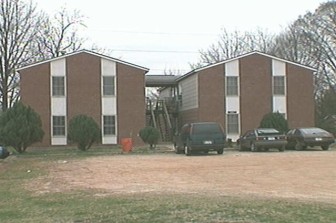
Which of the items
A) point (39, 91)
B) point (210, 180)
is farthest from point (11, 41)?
point (210, 180)

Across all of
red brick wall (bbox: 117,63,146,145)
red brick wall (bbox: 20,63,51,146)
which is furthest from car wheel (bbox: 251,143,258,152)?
red brick wall (bbox: 20,63,51,146)

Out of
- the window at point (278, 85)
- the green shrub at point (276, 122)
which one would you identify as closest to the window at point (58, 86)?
the green shrub at point (276, 122)

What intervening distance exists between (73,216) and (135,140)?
103 ft

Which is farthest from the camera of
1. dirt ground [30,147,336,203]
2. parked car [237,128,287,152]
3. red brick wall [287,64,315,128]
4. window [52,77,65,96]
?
red brick wall [287,64,315,128]

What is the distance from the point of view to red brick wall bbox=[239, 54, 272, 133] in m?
42.8

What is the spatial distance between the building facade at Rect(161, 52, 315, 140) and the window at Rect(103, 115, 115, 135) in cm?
665

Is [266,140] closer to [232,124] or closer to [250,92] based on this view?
[232,124]

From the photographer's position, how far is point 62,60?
40781 mm

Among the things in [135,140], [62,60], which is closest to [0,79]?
[62,60]

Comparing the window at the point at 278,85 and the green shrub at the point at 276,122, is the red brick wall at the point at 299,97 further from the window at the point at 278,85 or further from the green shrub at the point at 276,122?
the green shrub at the point at 276,122

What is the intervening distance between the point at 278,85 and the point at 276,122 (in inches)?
166

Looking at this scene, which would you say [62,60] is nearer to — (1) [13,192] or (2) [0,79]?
(2) [0,79]

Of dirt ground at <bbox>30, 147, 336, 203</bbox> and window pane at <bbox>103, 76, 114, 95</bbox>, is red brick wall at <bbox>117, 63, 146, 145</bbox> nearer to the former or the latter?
window pane at <bbox>103, 76, 114, 95</bbox>

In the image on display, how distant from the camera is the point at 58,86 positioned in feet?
134
